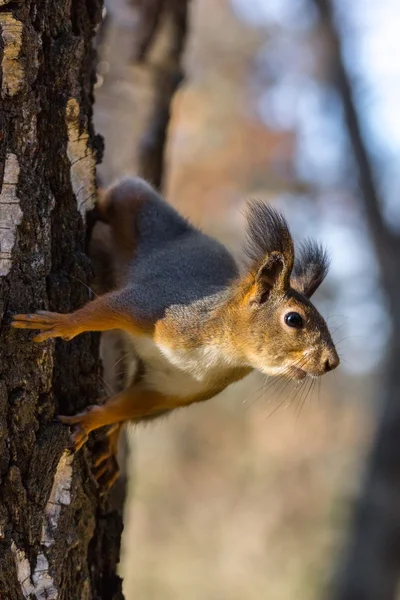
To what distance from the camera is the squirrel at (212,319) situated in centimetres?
203

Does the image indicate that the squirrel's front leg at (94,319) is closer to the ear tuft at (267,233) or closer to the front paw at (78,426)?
the front paw at (78,426)

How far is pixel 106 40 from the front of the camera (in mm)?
3111

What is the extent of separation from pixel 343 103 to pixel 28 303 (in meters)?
3.86

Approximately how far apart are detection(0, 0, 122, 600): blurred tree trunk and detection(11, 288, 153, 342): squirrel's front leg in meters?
0.04

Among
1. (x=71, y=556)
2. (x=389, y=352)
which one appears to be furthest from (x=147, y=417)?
(x=389, y=352)

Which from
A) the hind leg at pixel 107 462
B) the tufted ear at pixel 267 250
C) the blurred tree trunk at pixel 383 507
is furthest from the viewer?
the blurred tree trunk at pixel 383 507

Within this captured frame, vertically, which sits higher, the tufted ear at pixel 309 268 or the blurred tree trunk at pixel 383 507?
the tufted ear at pixel 309 268

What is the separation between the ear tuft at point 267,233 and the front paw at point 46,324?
58 cm

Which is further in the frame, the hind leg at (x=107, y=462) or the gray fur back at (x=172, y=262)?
the gray fur back at (x=172, y=262)

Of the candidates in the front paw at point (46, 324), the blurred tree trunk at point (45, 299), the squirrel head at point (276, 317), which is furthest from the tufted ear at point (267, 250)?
the front paw at point (46, 324)

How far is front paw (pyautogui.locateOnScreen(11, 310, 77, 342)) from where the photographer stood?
154 cm

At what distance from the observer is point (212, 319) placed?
212 centimetres

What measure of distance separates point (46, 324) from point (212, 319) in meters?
0.64

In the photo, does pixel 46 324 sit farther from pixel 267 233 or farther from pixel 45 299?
pixel 267 233
